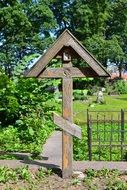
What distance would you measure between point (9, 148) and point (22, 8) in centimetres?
3566

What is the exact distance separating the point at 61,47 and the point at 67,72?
1.42 ft

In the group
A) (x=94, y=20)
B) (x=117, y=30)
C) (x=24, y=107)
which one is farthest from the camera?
(x=117, y=30)

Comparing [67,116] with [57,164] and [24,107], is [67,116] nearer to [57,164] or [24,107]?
[57,164]

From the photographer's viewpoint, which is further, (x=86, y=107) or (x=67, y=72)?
(x=86, y=107)

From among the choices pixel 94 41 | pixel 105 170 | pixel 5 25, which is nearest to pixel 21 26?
pixel 5 25

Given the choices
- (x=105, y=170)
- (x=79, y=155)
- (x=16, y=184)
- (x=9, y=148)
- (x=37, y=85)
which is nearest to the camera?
(x=16, y=184)

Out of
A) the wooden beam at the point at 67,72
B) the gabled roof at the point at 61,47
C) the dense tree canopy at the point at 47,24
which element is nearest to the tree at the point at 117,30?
the dense tree canopy at the point at 47,24

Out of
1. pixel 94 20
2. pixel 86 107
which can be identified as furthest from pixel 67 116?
pixel 94 20

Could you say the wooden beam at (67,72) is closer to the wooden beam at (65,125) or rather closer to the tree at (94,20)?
the wooden beam at (65,125)

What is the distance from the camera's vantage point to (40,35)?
47.9 meters

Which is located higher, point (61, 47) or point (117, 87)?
point (117, 87)

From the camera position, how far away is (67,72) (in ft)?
23.6

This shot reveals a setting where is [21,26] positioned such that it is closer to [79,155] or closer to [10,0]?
[10,0]

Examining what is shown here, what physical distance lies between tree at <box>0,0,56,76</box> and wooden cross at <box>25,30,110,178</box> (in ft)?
121
